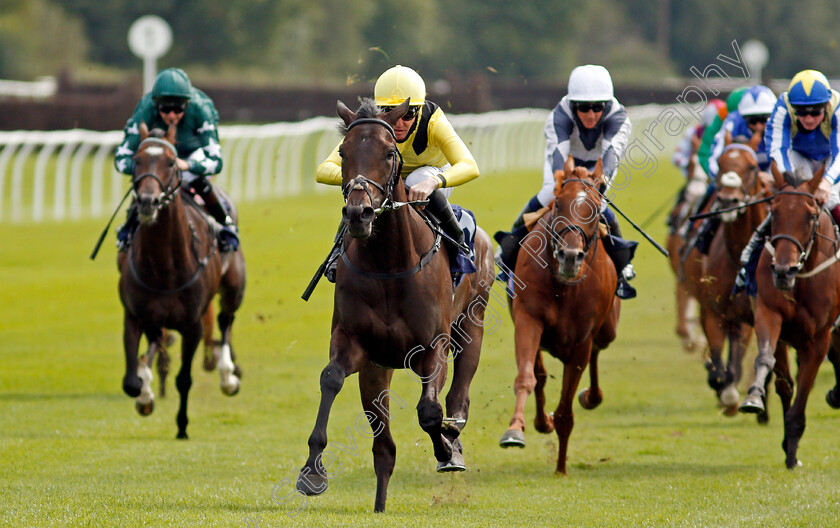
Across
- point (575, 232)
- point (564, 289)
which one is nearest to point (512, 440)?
point (564, 289)

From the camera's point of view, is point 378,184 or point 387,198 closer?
point 378,184

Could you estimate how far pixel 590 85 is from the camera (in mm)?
7941

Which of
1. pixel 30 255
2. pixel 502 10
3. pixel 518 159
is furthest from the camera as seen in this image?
pixel 502 10

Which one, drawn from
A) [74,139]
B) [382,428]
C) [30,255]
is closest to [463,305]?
[382,428]

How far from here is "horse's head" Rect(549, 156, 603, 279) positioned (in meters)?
7.23

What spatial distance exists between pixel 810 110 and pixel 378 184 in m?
4.02

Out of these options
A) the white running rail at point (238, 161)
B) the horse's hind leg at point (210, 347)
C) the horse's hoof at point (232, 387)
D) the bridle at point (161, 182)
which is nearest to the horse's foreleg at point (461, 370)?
the bridle at point (161, 182)

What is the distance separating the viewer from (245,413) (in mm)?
10180

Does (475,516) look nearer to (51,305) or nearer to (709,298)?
(709,298)

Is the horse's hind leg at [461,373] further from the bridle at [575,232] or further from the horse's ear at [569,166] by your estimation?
the horse's ear at [569,166]

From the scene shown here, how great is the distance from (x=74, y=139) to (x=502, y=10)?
3341 centimetres

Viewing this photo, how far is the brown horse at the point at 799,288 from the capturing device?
25.4 ft

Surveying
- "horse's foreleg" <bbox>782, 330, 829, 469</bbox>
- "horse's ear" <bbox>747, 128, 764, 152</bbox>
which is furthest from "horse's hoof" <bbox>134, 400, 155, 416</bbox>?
"horse's ear" <bbox>747, 128, 764, 152</bbox>

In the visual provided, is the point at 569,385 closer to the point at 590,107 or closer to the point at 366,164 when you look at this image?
the point at 590,107
